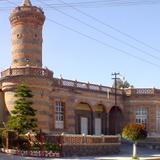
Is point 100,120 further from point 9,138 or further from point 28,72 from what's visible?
point 9,138

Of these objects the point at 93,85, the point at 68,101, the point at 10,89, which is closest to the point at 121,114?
the point at 93,85

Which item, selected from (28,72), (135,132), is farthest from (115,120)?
(135,132)

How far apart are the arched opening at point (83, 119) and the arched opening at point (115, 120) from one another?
451 cm

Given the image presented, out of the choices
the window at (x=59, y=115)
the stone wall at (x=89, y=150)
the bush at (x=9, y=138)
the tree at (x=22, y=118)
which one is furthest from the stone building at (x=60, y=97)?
the bush at (x=9, y=138)

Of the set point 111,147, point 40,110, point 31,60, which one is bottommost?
point 111,147

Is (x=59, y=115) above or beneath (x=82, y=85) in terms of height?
beneath

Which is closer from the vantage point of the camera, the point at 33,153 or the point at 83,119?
the point at 33,153

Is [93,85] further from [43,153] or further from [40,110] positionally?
[43,153]

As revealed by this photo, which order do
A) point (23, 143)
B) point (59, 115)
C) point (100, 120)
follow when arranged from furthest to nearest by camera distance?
point (100, 120), point (59, 115), point (23, 143)

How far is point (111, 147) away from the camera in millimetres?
39969

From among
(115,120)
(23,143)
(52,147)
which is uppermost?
(115,120)

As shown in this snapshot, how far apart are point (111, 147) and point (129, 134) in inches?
249

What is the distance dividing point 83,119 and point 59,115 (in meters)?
5.29

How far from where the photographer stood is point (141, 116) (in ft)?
179
